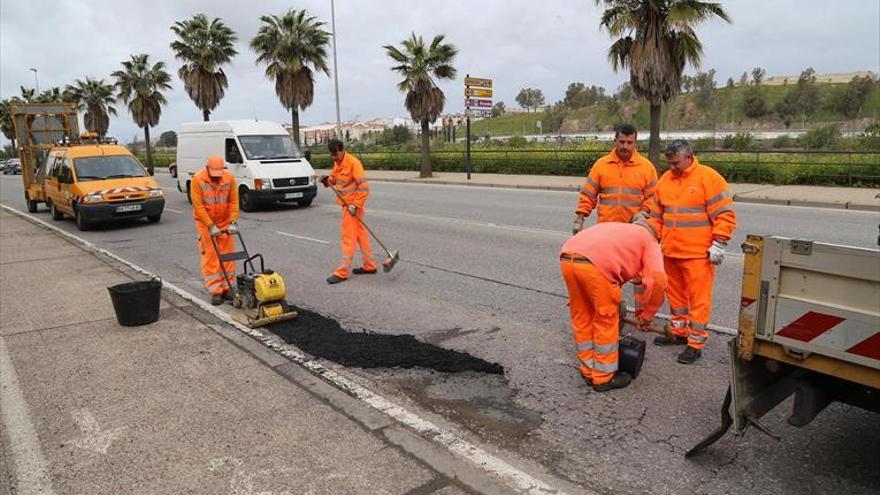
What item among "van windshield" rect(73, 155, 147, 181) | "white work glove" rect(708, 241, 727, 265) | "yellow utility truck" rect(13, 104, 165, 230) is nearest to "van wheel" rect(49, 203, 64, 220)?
"yellow utility truck" rect(13, 104, 165, 230)

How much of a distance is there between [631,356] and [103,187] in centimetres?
1247

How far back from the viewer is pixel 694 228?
463 centimetres

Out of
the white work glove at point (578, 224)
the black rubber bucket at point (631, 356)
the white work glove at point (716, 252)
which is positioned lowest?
the black rubber bucket at point (631, 356)

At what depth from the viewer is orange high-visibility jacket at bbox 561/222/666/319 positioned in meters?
3.98

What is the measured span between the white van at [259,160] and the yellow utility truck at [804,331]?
44.3 feet

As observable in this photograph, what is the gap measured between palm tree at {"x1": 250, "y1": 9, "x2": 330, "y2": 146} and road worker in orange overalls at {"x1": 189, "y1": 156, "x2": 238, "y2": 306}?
2481 centimetres

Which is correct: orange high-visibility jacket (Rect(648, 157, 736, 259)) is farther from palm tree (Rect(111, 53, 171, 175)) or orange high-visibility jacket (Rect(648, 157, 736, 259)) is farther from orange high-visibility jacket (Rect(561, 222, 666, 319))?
palm tree (Rect(111, 53, 171, 175))

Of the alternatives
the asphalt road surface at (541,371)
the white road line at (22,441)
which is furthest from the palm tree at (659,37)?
the white road line at (22,441)

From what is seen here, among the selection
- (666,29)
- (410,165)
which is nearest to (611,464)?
(666,29)

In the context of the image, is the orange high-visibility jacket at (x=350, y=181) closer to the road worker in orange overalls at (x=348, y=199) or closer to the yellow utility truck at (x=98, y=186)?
the road worker in orange overalls at (x=348, y=199)

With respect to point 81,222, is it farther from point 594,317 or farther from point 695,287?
point 695,287

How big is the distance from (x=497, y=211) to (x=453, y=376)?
9600 millimetres

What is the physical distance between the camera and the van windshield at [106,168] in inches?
535

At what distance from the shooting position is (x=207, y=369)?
4.89 m
